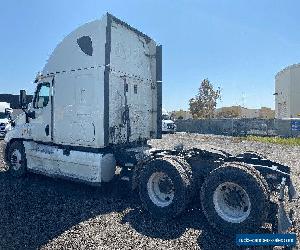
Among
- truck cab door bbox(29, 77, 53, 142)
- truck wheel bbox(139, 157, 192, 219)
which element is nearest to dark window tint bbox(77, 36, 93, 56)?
truck cab door bbox(29, 77, 53, 142)

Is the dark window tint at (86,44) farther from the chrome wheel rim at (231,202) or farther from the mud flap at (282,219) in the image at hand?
the mud flap at (282,219)

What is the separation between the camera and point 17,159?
9438 mm

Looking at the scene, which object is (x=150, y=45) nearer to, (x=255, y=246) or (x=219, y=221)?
(x=219, y=221)

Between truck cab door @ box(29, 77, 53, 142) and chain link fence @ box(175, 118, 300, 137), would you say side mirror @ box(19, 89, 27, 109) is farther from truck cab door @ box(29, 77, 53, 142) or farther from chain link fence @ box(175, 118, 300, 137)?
chain link fence @ box(175, 118, 300, 137)

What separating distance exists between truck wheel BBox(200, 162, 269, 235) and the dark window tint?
14.4 ft

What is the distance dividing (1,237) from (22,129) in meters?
4.89

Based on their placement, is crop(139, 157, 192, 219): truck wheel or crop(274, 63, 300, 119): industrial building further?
crop(274, 63, 300, 119): industrial building

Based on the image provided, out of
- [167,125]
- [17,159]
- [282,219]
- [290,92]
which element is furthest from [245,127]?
[282,219]

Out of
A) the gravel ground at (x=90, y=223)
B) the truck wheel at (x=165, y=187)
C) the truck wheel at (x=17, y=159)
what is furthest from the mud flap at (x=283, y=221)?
the truck wheel at (x=17, y=159)

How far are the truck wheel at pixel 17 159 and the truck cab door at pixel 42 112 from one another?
853 millimetres

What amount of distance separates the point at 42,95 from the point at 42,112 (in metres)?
0.52

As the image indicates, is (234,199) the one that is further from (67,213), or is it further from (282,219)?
(67,213)

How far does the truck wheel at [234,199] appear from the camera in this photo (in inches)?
197

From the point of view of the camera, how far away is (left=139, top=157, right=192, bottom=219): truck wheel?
5859 millimetres
